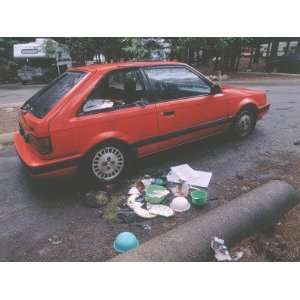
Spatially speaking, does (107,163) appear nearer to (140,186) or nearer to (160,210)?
(140,186)

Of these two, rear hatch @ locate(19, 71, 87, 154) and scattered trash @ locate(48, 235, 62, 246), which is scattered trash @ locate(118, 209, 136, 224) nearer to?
scattered trash @ locate(48, 235, 62, 246)

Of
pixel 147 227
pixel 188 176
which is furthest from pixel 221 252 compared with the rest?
pixel 188 176

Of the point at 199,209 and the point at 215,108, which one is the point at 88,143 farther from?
the point at 215,108

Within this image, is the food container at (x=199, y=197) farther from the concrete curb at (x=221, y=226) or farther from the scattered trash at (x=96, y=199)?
the scattered trash at (x=96, y=199)

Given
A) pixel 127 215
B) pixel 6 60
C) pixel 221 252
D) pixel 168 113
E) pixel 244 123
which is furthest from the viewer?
pixel 6 60

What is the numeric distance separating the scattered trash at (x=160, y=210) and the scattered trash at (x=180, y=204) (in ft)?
0.18

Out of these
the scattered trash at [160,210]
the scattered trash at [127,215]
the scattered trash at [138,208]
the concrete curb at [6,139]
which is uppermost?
the scattered trash at [160,210]

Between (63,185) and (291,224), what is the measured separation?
284cm

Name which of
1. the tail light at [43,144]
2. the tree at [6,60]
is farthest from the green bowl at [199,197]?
the tree at [6,60]

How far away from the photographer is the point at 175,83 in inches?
163

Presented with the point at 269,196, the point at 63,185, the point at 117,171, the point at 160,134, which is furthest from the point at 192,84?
the point at 63,185

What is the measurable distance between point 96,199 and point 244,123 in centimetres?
313

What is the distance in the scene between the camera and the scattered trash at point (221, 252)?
92.8 inches

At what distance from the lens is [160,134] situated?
397cm
